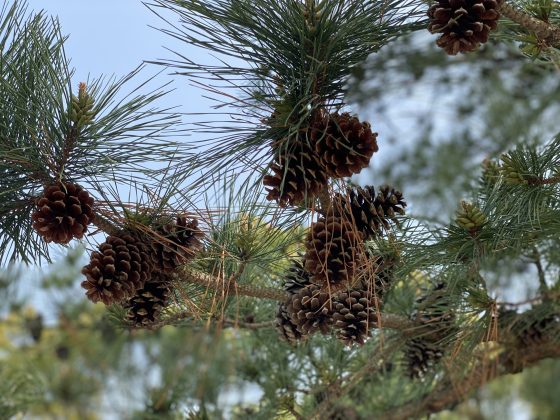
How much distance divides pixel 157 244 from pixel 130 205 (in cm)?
7

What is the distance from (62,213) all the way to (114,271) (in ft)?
0.31

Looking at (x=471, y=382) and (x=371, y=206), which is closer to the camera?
(x=371, y=206)

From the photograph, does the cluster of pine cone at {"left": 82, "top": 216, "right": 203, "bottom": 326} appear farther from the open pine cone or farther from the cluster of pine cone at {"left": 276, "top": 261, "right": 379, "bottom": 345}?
the open pine cone

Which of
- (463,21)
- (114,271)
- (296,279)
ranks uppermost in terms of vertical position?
(463,21)

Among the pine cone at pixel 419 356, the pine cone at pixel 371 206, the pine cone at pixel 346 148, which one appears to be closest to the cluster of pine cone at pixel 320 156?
the pine cone at pixel 346 148

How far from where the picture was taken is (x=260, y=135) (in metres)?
0.84

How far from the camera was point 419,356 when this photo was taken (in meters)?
1.42

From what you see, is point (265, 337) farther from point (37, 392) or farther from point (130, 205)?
point (130, 205)

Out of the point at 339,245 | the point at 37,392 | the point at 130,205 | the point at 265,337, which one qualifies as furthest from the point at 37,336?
the point at 339,245

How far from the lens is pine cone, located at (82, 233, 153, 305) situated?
876 millimetres

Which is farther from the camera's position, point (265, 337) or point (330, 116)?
point (265, 337)

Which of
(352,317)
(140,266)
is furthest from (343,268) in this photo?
(140,266)

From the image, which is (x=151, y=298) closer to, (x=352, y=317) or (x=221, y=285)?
(x=221, y=285)

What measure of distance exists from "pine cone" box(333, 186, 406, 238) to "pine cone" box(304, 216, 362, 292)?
1.1 inches
